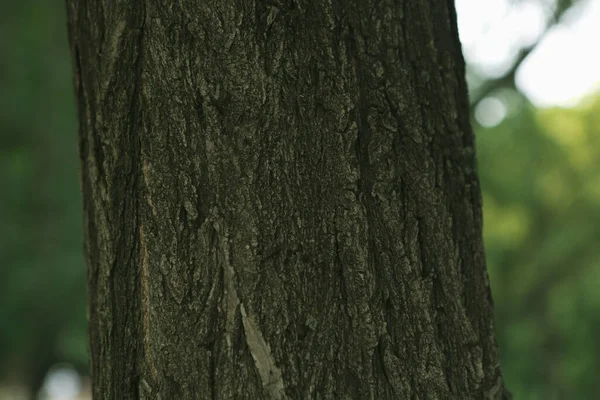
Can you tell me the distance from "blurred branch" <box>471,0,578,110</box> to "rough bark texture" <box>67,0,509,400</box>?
30.6ft

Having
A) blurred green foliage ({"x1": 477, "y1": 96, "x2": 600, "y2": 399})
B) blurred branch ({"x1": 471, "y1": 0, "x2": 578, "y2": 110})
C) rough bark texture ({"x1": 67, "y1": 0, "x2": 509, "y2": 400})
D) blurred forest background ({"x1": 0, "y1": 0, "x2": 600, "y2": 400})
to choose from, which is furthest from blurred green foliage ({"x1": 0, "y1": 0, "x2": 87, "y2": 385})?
rough bark texture ({"x1": 67, "y1": 0, "x2": 509, "y2": 400})

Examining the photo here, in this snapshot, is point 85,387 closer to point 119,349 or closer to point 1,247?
point 1,247

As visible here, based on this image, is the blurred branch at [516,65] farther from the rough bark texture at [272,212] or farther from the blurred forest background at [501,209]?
Answer: the rough bark texture at [272,212]

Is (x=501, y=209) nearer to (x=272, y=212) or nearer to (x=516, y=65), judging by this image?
(x=516, y=65)

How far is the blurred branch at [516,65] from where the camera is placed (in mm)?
10359

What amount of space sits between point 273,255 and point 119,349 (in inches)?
17.2

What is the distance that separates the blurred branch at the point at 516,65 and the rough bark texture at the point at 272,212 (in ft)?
30.6

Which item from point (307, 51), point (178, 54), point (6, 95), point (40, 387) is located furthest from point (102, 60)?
point (40, 387)

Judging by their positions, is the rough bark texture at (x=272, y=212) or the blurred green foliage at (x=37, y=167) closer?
the rough bark texture at (x=272, y=212)

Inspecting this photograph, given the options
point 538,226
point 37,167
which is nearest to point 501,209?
point 538,226

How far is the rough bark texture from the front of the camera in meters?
1.67

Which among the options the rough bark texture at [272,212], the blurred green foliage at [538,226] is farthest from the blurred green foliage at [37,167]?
the rough bark texture at [272,212]

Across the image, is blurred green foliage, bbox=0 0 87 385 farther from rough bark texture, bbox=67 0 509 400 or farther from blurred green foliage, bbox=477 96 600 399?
rough bark texture, bbox=67 0 509 400

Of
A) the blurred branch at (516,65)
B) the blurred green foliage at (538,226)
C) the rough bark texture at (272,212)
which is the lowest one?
the rough bark texture at (272,212)
